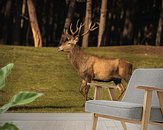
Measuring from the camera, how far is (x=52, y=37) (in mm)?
19828

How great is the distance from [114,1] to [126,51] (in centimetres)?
672

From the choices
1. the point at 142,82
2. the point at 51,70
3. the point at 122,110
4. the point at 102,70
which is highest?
the point at 142,82

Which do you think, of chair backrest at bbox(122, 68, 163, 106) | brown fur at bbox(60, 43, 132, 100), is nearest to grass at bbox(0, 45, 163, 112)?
brown fur at bbox(60, 43, 132, 100)

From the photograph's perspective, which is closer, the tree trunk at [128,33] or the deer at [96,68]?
the deer at [96,68]

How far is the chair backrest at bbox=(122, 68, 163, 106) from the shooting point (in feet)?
12.1

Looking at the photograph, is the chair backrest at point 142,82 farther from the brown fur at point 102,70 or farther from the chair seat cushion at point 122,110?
the brown fur at point 102,70

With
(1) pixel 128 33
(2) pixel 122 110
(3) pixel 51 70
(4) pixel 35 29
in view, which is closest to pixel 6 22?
(4) pixel 35 29

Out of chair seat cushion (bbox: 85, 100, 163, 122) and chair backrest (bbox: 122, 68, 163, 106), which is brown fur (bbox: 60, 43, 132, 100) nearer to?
chair backrest (bbox: 122, 68, 163, 106)

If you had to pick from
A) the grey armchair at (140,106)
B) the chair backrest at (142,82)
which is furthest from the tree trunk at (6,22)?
the grey armchair at (140,106)

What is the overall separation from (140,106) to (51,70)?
7187mm

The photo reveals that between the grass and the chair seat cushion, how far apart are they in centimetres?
469

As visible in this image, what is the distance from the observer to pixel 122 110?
3160mm

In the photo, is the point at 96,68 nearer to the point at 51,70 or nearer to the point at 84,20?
the point at 51,70

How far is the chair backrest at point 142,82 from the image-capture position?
3.68 m
